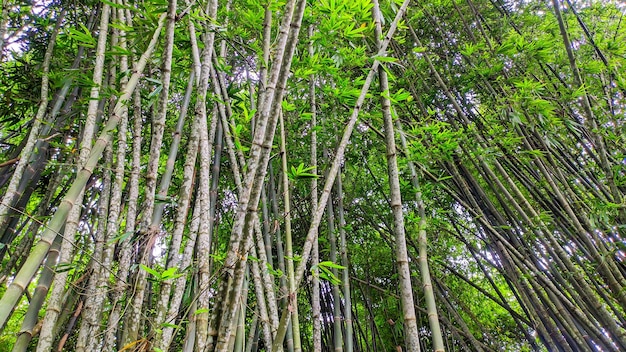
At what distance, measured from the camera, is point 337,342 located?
86.1 inches

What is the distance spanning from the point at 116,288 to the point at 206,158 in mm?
541

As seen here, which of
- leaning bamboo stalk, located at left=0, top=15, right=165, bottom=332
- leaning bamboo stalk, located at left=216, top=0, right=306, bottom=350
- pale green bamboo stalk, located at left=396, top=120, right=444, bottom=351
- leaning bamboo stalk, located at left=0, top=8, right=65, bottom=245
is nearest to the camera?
leaning bamboo stalk, located at left=0, top=15, right=165, bottom=332

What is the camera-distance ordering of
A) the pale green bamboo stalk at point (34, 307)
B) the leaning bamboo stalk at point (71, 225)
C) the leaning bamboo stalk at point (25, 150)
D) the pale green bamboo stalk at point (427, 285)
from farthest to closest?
the leaning bamboo stalk at point (25, 150), the pale green bamboo stalk at point (427, 285), the leaning bamboo stalk at point (71, 225), the pale green bamboo stalk at point (34, 307)

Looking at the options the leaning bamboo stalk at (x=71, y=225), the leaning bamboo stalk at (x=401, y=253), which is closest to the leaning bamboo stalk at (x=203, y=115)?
the leaning bamboo stalk at (x=71, y=225)

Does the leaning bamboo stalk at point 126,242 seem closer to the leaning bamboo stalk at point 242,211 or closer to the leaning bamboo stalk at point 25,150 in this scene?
the leaning bamboo stalk at point 242,211

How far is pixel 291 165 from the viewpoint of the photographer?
249 cm

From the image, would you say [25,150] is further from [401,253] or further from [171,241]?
[401,253]

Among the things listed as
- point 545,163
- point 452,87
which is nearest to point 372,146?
point 452,87

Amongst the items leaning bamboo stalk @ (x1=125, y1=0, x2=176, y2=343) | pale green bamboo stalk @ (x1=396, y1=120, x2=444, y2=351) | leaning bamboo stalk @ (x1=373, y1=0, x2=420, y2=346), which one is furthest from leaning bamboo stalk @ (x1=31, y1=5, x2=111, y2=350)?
pale green bamboo stalk @ (x1=396, y1=120, x2=444, y2=351)

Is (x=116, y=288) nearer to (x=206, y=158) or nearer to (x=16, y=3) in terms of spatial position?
(x=206, y=158)

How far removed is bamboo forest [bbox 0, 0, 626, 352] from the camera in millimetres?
1237

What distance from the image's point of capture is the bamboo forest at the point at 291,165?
4.06 feet

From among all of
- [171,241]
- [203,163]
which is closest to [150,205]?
[171,241]

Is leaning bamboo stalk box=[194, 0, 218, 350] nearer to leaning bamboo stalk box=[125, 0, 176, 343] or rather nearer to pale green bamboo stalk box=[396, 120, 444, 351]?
leaning bamboo stalk box=[125, 0, 176, 343]
